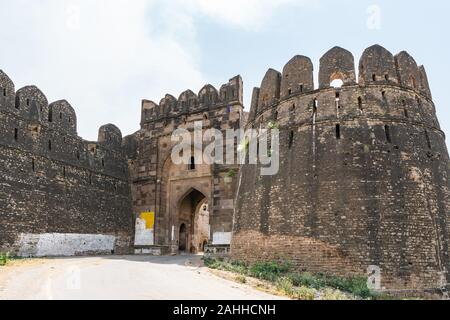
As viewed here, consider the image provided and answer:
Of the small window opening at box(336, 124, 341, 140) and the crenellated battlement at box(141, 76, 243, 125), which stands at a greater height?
the crenellated battlement at box(141, 76, 243, 125)

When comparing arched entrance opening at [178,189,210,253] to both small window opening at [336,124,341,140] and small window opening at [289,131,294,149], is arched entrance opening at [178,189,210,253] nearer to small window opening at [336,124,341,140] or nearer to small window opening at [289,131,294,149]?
small window opening at [289,131,294,149]

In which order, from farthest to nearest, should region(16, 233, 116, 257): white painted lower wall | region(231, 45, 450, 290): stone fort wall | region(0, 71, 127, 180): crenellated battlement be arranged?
region(0, 71, 127, 180): crenellated battlement < region(16, 233, 116, 257): white painted lower wall < region(231, 45, 450, 290): stone fort wall

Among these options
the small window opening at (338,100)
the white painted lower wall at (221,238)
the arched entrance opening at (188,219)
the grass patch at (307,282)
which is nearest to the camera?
the grass patch at (307,282)

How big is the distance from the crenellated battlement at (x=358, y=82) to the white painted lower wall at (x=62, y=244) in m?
9.88

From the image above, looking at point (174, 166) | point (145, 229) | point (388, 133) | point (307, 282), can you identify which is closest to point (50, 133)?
point (174, 166)

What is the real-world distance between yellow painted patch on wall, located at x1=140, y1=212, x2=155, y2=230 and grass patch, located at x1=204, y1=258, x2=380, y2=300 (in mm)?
8893

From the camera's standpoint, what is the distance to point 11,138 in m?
16.1

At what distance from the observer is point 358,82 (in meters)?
13.4

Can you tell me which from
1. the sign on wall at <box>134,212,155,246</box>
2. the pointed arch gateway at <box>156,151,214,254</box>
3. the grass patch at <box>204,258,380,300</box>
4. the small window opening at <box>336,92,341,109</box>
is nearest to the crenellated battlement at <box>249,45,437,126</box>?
the small window opening at <box>336,92,341,109</box>

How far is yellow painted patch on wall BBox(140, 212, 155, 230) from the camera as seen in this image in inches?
830

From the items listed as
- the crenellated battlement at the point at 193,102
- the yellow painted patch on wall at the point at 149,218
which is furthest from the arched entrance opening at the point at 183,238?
the crenellated battlement at the point at 193,102

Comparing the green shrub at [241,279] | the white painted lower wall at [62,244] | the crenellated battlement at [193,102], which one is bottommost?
the green shrub at [241,279]

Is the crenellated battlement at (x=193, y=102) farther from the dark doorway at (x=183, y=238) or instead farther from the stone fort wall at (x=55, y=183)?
the dark doorway at (x=183, y=238)

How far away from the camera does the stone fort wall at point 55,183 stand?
51.8ft
